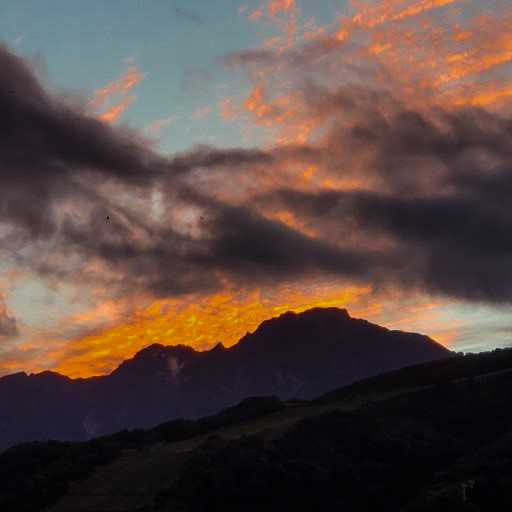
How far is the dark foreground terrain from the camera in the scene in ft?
180

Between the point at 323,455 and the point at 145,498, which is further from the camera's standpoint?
the point at 323,455

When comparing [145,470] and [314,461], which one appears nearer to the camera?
[314,461]

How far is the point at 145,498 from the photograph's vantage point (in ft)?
188

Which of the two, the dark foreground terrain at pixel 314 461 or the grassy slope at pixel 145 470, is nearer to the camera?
the dark foreground terrain at pixel 314 461

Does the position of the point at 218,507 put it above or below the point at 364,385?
below

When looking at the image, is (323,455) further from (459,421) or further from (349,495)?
(459,421)

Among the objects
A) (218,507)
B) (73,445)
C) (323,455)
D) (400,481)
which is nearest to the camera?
(218,507)

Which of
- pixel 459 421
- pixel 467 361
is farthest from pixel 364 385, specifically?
pixel 459 421

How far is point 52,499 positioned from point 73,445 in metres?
17.4

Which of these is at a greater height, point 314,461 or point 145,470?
point 145,470

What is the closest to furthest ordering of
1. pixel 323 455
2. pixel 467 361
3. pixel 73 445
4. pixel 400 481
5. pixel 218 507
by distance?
pixel 218 507
pixel 400 481
pixel 323 455
pixel 73 445
pixel 467 361

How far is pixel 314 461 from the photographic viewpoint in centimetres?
6312

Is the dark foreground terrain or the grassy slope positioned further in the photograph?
the grassy slope

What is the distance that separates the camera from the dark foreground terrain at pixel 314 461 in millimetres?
55000
